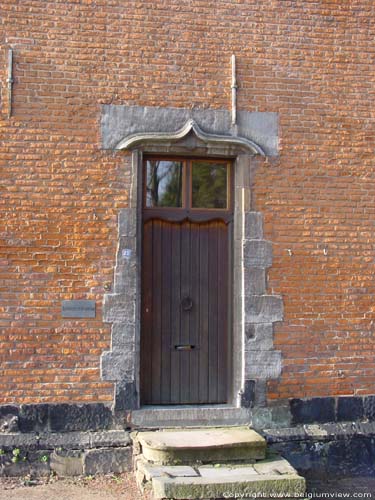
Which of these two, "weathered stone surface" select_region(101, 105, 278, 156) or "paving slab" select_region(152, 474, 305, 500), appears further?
"weathered stone surface" select_region(101, 105, 278, 156)

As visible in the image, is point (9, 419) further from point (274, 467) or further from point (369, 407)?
point (369, 407)

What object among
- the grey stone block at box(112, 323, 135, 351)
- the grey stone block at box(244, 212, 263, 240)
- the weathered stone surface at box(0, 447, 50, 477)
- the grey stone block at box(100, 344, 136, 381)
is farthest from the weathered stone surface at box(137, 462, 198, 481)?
the grey stone block at box(244, 212, 263, 240)

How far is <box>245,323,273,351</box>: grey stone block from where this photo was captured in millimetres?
6223

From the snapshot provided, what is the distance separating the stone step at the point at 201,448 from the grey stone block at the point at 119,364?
2.15ft

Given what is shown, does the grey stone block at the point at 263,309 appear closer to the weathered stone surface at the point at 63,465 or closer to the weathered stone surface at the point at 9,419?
the weathered stone surface at the point at 63,465

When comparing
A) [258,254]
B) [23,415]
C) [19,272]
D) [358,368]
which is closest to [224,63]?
[258,254]

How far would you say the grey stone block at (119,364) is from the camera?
19.7ft

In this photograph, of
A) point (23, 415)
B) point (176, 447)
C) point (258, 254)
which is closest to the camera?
point (176, 447)

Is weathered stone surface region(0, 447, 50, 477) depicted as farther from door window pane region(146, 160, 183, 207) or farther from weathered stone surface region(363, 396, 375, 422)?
weathered stone surface region(363, 396, 375, 422)

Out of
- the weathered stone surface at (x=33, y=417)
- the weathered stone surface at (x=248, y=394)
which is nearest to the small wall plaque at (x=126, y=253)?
the weathered stone surface at (x=33, y=417)

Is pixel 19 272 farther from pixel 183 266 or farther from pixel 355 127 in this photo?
pixel 355 127

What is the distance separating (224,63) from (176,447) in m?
4.07

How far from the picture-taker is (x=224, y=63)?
6.42 m

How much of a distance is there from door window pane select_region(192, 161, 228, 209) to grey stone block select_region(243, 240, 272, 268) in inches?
21.5
